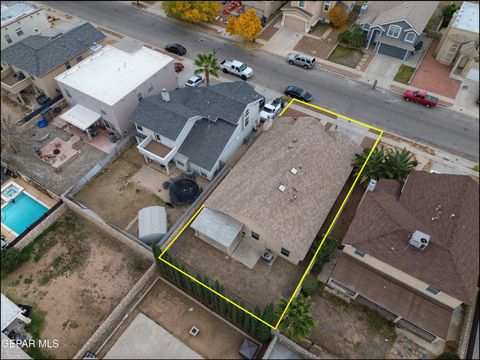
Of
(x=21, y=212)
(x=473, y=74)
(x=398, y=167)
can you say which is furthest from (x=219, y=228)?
(x=473, y=74)

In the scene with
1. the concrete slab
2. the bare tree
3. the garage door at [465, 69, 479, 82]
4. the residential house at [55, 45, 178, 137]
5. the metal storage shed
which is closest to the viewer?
the concrete slab

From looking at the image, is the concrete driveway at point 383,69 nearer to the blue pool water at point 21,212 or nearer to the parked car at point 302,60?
the parked car at point 302,60

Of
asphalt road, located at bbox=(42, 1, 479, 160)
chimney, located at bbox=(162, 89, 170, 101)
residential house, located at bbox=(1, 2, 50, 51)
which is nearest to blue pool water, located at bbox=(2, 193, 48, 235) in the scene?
chimney, located at bbox=(162, 89, 170, 101)

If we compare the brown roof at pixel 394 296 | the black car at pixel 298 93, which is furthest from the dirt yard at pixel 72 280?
the black car at pixel 298 93

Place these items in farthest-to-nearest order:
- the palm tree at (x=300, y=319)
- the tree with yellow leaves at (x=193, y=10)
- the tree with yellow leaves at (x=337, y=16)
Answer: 1. the tree with yellow leaves at (x=193, y=10)
2. the tree with yellow leaves at (x=337, y=16)
3. the palm tree at (x=300, y=319)

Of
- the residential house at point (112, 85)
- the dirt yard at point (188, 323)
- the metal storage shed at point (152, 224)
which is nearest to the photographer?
the dirt yard at point (188, 323)

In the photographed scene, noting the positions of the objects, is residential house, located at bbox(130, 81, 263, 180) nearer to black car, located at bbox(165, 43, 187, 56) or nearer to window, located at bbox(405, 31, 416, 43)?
black car, located at bbox(165, 43, 187, 56)
